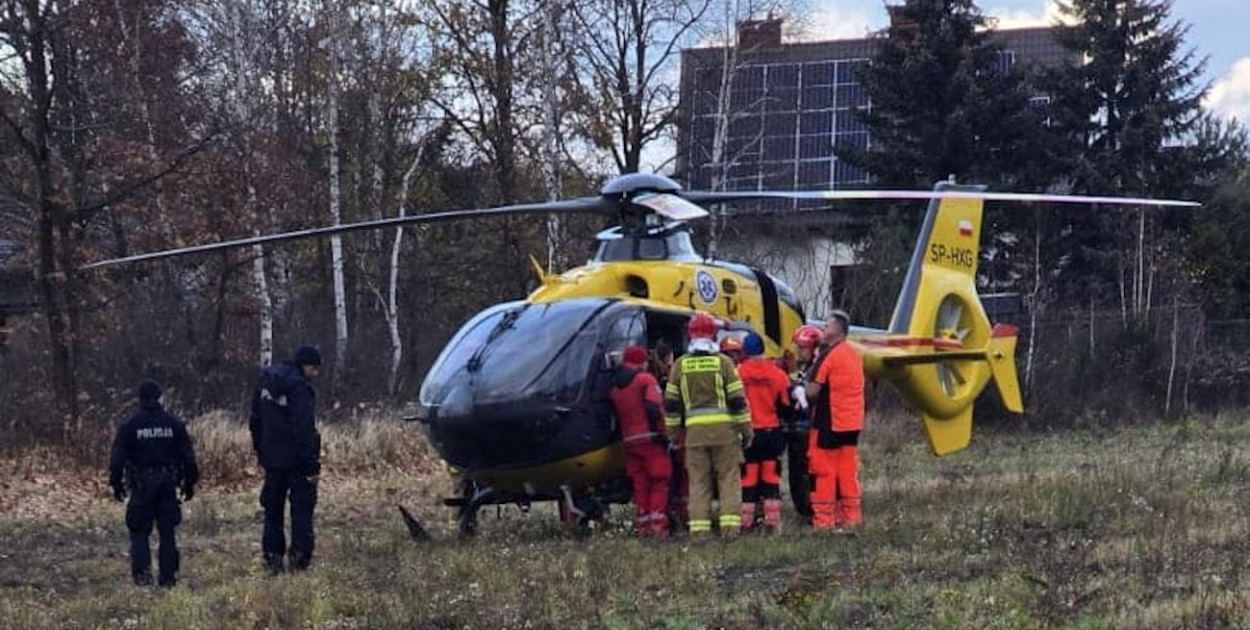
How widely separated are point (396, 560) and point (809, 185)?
31.5 m

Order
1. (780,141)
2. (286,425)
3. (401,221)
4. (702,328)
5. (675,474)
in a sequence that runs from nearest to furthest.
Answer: (286,425)
(702,328)
(401,221)
(675,474)
(780,141)

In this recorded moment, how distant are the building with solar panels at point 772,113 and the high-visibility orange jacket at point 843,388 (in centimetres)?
2314

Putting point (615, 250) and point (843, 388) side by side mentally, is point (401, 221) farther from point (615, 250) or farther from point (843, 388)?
point (843, 388)

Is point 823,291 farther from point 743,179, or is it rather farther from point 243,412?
point 243,412

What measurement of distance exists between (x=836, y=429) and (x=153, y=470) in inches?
209

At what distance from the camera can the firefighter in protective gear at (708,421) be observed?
43.1ft

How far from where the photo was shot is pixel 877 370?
1750 cm

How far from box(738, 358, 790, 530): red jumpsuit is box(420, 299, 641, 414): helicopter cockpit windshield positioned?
4.23 ft

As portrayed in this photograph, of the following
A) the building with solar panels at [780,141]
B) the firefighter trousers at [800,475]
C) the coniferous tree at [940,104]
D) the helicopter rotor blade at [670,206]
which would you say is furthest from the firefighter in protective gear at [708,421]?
the coniferous tree at [940,104]

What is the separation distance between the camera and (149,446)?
40.9 ft

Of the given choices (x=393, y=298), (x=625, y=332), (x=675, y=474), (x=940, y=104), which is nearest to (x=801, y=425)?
(x=675, y=474)

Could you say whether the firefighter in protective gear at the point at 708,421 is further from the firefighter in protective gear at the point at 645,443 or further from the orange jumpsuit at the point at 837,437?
the orange jumpsuit at the point at 837,437

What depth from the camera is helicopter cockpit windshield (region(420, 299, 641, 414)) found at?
13.5m

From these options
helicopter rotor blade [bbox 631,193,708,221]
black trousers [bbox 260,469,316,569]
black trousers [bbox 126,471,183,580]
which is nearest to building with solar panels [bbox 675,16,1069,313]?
helicopter rotor blade [bbox 631,193,708,221]
